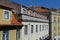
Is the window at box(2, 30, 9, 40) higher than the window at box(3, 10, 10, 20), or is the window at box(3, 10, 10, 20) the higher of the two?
the window at box(3, 10, 10, 20)

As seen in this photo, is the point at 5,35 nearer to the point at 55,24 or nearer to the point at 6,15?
the point at 6,15

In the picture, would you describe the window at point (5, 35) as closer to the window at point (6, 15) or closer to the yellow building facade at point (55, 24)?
the window at point (6, 15)

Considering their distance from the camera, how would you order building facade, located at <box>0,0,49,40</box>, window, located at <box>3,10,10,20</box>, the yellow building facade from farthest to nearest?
the yellow building facade, window, located at <box>3,10,10,20</box>, building facade, located at <box>0,0,49,40</box>

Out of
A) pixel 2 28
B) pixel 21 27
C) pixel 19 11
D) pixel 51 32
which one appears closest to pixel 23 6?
pixel 19 11

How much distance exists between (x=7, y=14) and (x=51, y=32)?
35.9 m

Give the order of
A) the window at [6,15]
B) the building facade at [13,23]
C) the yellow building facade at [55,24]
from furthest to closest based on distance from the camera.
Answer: the yellow building facade at [55,24], the window at [6,15], the building facade at [13,23]

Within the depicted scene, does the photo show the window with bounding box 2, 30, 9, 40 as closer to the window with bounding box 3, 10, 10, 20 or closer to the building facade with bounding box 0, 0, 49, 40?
the building facade with bounding box 0, 0, 49, 40

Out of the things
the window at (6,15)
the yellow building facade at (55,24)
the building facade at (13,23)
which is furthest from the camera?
the yellow building facade at (55,24)

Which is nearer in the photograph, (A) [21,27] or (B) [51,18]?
(A) [21,27]

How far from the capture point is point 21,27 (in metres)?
26.1

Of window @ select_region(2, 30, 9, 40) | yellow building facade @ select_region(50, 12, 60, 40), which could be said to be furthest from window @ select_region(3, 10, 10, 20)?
yellow building facade @ select_region(50, 12, 60, 40)

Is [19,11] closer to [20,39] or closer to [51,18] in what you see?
[20,39]

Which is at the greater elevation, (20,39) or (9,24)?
(9,24)

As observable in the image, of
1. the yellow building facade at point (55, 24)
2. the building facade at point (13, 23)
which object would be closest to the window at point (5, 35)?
the building facade at point (13, 23)
